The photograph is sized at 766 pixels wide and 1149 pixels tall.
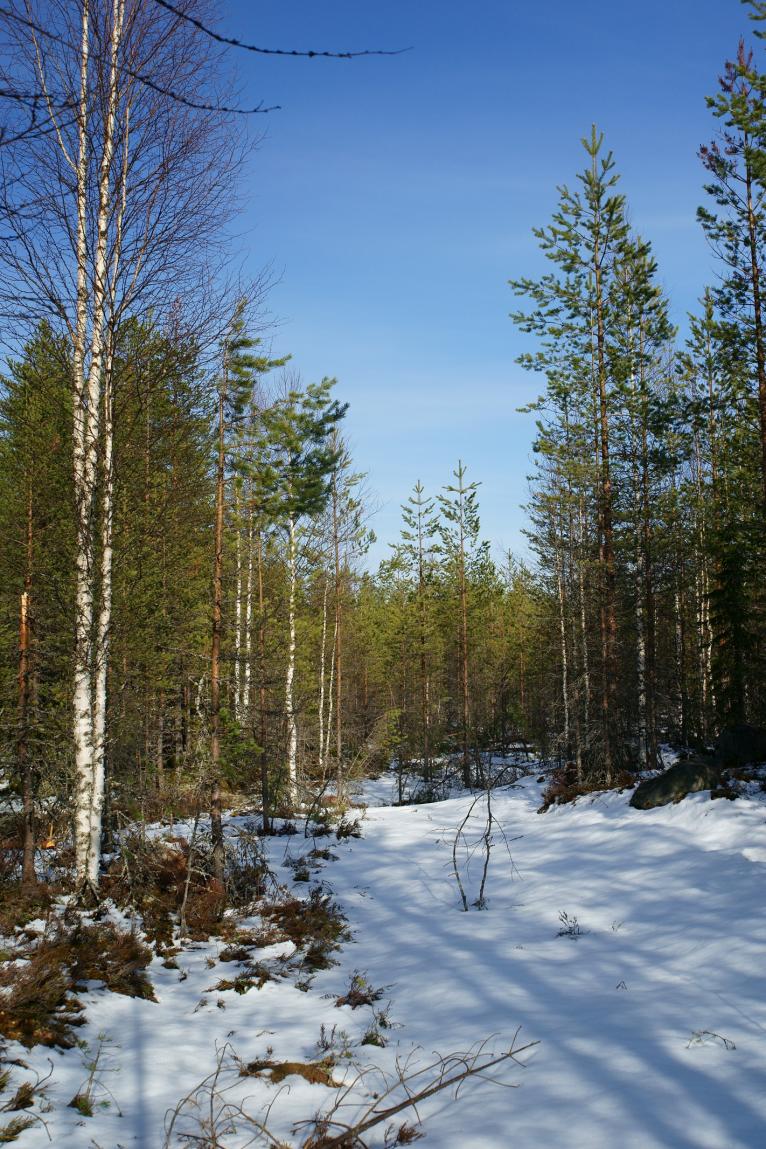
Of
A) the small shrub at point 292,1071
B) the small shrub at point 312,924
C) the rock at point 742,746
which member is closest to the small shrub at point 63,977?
the small shrub at point 292,1071

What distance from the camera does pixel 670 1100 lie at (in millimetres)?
4133

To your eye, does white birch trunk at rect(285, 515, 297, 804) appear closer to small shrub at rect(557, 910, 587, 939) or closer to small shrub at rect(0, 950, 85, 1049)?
small shrub at rect(557, 910, 587, 939)

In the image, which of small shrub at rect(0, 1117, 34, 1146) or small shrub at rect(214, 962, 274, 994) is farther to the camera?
small shrub at rect(214, 962, 274, 994)

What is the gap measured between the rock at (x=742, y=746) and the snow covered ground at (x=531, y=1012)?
130 inches

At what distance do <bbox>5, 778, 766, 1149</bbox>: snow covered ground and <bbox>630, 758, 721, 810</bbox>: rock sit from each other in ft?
4.60

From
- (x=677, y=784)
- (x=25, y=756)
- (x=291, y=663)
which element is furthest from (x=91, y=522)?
(x=291, y=663)

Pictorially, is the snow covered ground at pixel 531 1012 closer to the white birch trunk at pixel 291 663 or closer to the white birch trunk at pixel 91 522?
the white birch trunk at pixel 91 522

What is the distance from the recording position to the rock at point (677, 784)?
12814 mm

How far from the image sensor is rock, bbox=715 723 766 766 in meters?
14.2

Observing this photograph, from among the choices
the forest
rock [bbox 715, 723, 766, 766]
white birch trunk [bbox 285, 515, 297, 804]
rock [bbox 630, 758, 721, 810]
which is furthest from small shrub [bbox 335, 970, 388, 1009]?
white birch trunk [bbox 285, 515, 297, 804]

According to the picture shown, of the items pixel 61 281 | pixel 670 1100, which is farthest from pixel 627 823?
pixel 61 281

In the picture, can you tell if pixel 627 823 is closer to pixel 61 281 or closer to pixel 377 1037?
pixel 377 1037

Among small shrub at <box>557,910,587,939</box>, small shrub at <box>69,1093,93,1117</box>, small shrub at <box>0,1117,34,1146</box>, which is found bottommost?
small shrub at <box>557,910,587,939</box>

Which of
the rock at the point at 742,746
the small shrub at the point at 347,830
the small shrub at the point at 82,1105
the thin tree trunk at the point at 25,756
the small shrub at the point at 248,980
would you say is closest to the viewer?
the small shrub at the point at 82,1105
